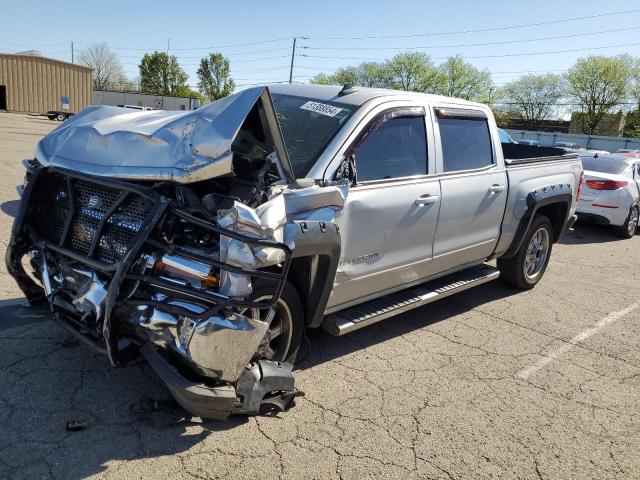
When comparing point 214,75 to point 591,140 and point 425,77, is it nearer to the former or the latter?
point 425,77

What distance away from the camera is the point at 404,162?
14.1ft

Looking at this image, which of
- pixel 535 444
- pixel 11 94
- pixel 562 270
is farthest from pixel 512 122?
pixel 535 444

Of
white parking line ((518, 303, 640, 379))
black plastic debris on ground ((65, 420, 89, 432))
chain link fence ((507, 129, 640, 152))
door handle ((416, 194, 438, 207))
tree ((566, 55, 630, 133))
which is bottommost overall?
white parking line ((518, 303, 640, 379))

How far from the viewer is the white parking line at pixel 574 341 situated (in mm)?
4375

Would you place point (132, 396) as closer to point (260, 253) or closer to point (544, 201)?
point (260, 253)

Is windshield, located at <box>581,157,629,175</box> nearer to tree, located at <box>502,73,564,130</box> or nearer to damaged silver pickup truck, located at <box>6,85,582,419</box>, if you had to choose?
damaged silver pickup truck, located at <box>6,85,582,419</box>

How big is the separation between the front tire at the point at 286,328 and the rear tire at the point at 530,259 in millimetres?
3352

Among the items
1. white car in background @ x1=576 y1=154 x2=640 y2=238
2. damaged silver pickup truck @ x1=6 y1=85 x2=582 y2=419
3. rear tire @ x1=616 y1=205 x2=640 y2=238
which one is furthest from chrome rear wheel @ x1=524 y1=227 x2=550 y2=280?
rear tire @ x1=616 y1=205 x2=640 y2=238

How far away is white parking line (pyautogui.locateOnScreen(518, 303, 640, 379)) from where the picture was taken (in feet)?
14.4

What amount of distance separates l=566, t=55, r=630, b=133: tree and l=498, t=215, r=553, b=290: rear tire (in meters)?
73.3

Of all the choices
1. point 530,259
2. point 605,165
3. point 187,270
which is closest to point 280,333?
point 187,270

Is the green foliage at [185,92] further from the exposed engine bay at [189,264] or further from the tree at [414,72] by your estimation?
the exposed engine bay at [189,264]

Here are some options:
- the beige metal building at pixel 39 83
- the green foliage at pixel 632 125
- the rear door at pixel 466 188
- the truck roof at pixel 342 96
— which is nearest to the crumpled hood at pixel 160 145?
the truck roof at pixel 342 96

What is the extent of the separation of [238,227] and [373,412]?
1.61 m
